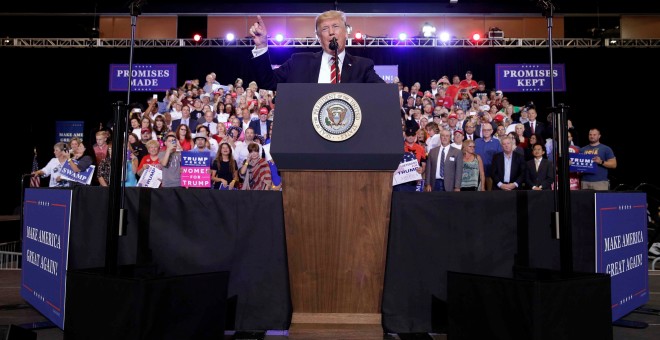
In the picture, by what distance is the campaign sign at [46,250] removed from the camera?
3.17m

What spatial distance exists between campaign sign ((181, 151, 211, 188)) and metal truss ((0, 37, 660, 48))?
10014 mm

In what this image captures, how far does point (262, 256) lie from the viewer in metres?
3.04

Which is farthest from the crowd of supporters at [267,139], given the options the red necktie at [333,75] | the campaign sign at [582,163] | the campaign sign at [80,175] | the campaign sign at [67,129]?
the campaign sign at [67,129]

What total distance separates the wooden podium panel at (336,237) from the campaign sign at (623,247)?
4.56 ft

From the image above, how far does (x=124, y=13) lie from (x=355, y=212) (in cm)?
1536

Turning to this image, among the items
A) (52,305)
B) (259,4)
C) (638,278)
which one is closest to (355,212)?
(52,305)

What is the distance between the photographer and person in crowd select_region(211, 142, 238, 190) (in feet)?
26.1

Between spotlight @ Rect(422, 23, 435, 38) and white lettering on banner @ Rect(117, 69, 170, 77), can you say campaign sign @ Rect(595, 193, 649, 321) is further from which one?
white lettering on banner @ Rect(117, 69, 170, 77)

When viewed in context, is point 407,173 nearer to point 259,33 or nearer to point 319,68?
point 319,68

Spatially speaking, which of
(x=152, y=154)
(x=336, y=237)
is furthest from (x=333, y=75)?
(x=152, y=154)

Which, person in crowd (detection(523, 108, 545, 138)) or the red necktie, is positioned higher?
person in crowd (detection(523, 108, 545, 138))

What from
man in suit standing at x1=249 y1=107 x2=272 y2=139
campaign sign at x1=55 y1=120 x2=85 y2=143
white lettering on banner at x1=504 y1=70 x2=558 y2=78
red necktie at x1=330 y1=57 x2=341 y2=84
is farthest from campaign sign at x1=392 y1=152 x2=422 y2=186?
campaign sign at x1=55 y1=120 x2=85 y2=143

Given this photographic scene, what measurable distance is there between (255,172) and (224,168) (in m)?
0.65

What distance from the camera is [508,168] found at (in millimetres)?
7812
